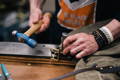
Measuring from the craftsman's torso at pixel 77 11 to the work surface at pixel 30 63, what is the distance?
0.92 ft

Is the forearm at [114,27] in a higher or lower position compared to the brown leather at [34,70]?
higher

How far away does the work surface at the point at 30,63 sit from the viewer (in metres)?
0.88

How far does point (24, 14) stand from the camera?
102 inches

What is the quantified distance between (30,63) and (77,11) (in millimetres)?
417

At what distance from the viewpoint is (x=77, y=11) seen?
1.27m

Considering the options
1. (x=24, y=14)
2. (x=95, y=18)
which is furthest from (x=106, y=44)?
(x=24, y=14)

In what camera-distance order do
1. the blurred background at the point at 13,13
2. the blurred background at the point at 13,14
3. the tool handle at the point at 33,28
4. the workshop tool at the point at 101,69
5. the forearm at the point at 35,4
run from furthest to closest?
the blurred background at the point at 13,13, the blurred background at the point at 13,14, the forearm at the point at 35,4, the tool handle at the point at 33,28, the workshop tool at the point at 101,69

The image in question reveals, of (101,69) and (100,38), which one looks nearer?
(101,69)

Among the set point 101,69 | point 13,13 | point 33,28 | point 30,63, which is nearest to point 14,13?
point 13,13

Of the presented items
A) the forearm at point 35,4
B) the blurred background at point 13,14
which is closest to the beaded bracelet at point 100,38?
the forearm at point 35,4

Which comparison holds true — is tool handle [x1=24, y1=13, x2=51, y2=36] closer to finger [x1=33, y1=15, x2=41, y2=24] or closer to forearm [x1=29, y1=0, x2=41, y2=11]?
finger [x1=33, y1=15, x2=41, y2=24]

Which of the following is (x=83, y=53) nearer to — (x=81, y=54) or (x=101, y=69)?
(x=81, y=54)

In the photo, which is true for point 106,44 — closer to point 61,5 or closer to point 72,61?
point 72,61

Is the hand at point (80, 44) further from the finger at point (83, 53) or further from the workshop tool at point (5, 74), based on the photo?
the workshop tool at point (5, 74)
